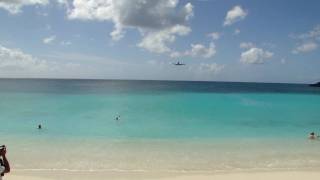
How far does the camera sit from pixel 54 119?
3144 centimetres

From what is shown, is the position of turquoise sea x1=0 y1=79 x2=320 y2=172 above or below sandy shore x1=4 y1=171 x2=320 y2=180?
below

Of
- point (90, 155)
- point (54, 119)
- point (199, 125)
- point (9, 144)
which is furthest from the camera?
point (54, 119)

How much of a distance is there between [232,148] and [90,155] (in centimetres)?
663

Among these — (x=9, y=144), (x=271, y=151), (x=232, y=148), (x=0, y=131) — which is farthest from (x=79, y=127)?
(x=271, y=151)

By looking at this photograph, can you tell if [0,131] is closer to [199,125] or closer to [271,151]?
[199,125]

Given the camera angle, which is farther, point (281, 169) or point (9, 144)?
point (9, 144)

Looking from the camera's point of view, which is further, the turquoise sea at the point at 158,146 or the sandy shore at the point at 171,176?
the turquoise sea at the point at 158,146

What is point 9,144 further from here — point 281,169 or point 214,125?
point 214,125

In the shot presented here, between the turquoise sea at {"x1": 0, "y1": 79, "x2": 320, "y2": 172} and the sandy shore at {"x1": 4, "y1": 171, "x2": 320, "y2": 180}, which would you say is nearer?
the sandy shore at {"x1": 4, "y1": 171, "x2": 320, "y2": 180}

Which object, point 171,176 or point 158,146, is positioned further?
point 158,146

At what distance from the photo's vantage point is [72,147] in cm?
1836

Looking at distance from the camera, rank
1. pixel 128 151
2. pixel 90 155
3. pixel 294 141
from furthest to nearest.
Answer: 1. pixel 294 141
2. pixel 128 151
3. pixel 90 155

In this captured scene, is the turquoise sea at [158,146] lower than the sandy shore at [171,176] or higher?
lower

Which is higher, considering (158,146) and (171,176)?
(171,176)
